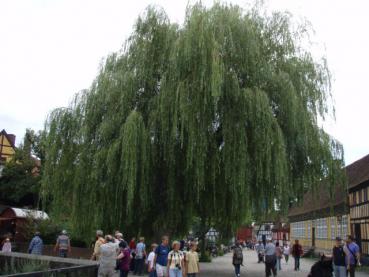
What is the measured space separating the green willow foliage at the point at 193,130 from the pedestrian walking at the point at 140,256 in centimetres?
63

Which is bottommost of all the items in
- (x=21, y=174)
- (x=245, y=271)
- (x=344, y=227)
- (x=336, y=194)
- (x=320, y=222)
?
(x=245, y=271)

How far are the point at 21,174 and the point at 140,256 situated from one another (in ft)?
95.4

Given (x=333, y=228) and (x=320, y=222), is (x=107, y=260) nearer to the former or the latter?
(x=333, y=228)

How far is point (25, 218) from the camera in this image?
30516 millimetres

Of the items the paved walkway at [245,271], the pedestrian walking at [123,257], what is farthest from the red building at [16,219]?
the pedestrian walking at [123,257]

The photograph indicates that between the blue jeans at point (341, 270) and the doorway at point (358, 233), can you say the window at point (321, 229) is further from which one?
the blue jeans at point (341, 270)

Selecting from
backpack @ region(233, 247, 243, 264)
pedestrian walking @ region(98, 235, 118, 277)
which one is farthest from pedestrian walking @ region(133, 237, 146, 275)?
pedestrian walking @ region(98, 235, 118, 277)

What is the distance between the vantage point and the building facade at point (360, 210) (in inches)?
1094

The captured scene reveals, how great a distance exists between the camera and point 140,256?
57.8 feet

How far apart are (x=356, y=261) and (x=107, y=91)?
9.39 meters

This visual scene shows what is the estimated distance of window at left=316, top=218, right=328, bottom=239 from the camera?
39.2 metres

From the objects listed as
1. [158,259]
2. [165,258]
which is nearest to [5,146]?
[158,259]

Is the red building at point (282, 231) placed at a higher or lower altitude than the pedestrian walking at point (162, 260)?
higher

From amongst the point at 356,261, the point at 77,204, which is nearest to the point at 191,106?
the point at 77,204
